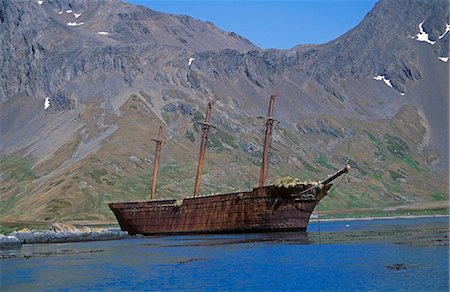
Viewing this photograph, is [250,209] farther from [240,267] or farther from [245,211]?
[240,267]

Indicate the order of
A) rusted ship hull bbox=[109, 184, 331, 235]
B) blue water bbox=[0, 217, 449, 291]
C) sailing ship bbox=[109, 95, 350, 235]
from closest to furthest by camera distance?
1. blue water bbox=[0, 217, 449, 291]
2. sailing ship bbox=[109, 95, 350, 235]
3. rusted ship hull bbox=[109, 184, 331, 235]

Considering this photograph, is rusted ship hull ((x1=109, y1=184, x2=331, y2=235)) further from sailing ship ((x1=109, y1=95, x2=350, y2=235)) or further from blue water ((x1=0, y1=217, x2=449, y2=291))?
blue water ((x1=0, y1=217, x2=449, y2=291))

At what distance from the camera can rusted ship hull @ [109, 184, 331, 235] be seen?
308 ft

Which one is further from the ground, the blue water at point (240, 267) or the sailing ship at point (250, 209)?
the sailing ship at point (250, 209)

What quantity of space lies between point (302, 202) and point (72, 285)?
47.9 metres

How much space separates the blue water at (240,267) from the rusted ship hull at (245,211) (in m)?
8.83

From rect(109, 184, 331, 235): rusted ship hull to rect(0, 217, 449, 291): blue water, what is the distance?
8.83 meters

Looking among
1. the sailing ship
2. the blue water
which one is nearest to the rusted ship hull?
the sailing ship

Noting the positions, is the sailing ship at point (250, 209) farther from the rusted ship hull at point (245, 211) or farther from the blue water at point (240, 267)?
the blue water at point (240, 267)

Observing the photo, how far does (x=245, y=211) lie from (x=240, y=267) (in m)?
38.0

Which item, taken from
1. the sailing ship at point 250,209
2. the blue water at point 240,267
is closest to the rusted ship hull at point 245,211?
the sailing ship at point 250,209

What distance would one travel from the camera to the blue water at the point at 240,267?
161 ft

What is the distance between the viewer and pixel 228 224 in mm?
99312

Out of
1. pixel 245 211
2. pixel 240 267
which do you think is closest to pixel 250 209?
pixel 245 211
